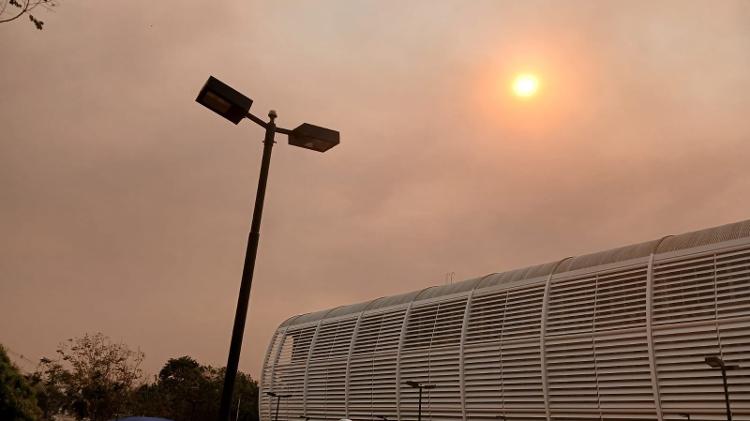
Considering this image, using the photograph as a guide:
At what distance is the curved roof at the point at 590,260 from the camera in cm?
3872

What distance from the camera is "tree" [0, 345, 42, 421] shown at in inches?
603

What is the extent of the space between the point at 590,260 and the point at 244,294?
135ft

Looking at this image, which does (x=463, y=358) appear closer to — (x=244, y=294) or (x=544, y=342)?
(x=544, y=342)

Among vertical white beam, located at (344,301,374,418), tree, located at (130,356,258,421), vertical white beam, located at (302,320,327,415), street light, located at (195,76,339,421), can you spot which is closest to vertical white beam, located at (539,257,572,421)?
vertical white beam, located at (344,301,374,418)

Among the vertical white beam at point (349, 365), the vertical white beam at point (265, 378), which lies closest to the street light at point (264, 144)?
the vertical white beam at point (349, 365)

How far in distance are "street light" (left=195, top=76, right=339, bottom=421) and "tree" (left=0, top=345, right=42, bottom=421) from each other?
963 cm

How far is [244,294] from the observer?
872 centimetres

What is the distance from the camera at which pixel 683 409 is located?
3678 centimetres

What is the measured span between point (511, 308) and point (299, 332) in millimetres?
36246

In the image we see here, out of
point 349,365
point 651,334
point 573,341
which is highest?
point 349,365

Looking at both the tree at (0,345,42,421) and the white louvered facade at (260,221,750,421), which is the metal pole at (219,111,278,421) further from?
the white louvered facade at (260,221,750,421)

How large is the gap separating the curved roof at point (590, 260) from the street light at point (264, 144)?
34.9 metres

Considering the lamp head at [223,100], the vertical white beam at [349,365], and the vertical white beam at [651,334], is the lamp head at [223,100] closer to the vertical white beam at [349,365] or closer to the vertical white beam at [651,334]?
the vertical white beam at [651,334]

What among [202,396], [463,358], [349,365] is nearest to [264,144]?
[463,358]
